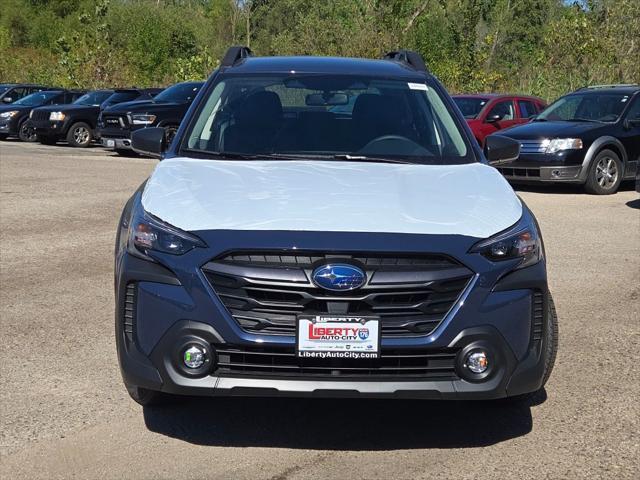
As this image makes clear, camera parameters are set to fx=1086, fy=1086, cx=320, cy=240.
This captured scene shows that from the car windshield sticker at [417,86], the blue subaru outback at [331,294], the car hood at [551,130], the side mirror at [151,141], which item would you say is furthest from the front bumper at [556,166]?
the blue subaru outback at [331,294]

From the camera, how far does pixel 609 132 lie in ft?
54.9

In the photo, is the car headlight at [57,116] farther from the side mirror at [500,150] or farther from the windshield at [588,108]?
the side mirror at [500,150]

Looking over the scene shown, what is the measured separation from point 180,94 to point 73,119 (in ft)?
13.7

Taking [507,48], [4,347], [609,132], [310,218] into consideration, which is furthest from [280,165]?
[507,48]

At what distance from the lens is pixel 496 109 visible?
2217cm

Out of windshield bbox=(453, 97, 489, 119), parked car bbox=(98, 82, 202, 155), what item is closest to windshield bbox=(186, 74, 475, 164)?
windshield bbox=(453, 97, 489, 119)

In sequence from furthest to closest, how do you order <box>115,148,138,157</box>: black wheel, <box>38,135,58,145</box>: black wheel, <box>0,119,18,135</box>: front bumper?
<box>0,119,18,135</box>: front bumper → <box>38,135,58,145</box>: black wheel → <box>115,148,138,157</box>: black wheel

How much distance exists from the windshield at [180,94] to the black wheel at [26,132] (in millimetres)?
5131

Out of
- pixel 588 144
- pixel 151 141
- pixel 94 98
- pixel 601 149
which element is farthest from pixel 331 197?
pixel 94 98

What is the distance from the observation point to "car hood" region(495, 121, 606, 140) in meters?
16.4

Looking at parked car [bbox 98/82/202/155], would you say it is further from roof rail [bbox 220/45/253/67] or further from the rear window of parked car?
roof rail [bbox 220/45/253/67]

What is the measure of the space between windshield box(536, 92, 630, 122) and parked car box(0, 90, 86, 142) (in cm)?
1600

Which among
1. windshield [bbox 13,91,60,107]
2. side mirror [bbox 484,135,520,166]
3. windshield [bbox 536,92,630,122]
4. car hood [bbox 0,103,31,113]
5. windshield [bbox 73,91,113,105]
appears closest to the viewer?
side mirror [bbox 484,135,520,166]

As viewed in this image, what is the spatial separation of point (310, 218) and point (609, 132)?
513 inches
